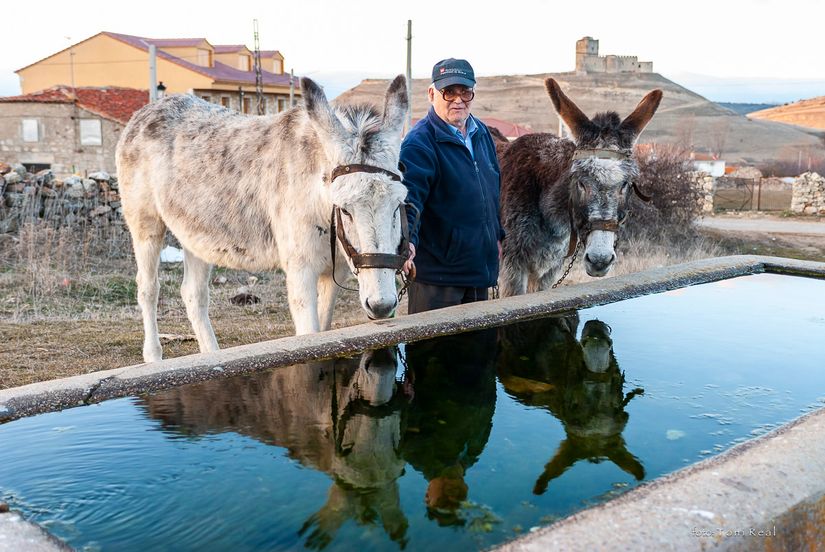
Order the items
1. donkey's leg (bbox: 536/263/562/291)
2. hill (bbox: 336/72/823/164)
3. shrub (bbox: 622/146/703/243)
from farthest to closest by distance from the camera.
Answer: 1. hill (bbox: 336/72/823/164)
2. shrub (bbox: 622/146/703/243)
3. donkey's leg (bbox: 536/263/562/291)

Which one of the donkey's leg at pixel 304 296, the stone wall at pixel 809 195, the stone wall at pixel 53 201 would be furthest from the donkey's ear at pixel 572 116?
the stone wall at pixel 809 195

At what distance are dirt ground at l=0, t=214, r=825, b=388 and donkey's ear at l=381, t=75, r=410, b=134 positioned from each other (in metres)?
3.26

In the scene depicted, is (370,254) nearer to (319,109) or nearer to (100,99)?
(319,109)

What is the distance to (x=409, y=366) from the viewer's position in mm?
3227

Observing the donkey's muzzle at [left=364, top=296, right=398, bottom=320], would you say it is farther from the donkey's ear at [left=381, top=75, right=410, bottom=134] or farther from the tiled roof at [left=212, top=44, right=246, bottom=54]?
the tiled roof at [left=212, top=44, right=246, bottom=54]

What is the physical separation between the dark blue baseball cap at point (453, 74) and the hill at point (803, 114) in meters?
96.7

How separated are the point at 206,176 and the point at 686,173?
1302 centimetres

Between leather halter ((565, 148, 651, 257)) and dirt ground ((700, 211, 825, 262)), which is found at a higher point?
leather halter ((565, 148, 651, 257))

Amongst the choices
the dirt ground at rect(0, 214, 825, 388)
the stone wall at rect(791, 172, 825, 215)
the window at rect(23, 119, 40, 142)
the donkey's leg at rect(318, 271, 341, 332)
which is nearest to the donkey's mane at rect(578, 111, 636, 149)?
the donkey's leg at rect(318, 271, 341, 332)

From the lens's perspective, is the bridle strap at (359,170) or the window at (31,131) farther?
the window at (31,131)

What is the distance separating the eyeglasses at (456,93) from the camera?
3979mm

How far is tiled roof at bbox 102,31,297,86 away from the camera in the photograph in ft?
124

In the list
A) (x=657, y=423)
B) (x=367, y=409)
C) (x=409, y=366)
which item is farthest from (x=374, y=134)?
(x=657, y=423)

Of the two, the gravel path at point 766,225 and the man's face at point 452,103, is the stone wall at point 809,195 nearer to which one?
the gravel path at point 766,225
